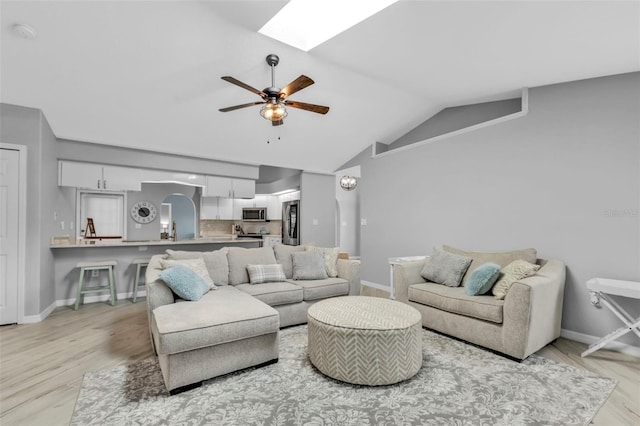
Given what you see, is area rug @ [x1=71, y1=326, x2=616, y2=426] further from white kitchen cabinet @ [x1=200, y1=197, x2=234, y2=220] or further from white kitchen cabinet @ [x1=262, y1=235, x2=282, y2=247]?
white kitchen cabinet @ [x1=262, y1=235, x2=282, y2=247]

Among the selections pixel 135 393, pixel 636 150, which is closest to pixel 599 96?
pixel 636 150

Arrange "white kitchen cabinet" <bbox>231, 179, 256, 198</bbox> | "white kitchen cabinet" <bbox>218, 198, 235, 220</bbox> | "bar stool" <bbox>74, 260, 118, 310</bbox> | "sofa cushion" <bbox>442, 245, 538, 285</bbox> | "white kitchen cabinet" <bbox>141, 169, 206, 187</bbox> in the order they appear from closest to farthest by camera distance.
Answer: "sofa cushion" <bbox>442, 245, 538, 285</bbox> < "bar stool" <bbox>74, 260, 118, 310</bbox> < "white kitchen cabinet" <bbox>141, 169, 206, 187</bbox> < "white kitchen cabinet" <bbox>231, 179, 256, 198</bbox> < "white kitchen cabinet" <bbox>218, 198, 235, 220</bbox>

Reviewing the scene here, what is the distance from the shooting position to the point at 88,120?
3.89 meters

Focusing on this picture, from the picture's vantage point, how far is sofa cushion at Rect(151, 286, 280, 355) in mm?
1983

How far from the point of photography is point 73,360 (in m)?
2.57

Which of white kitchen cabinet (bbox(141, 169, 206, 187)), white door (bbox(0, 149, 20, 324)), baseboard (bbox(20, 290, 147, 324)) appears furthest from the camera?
white kitchen cabinet (bbox(141, 169, 206, 187))

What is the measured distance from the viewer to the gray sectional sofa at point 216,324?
6.64 feet

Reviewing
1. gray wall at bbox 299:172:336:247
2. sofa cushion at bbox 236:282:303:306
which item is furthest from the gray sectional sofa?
gray wall at bbox 299:172:336:247

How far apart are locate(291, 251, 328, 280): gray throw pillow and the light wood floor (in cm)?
176

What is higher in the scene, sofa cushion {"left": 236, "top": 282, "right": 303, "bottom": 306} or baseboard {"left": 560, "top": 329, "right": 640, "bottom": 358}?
sofa cushion {"left": 236, "top": 282, "right": 303, "bottom": 306}

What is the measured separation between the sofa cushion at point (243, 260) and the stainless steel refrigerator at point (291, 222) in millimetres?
2845

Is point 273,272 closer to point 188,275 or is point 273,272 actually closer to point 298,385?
point 188,275

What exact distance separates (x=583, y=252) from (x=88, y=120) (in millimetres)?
6015

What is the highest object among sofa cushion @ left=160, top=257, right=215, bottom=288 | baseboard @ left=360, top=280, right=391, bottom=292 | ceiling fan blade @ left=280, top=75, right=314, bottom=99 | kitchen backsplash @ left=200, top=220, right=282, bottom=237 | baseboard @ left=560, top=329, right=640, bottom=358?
ceiling fan blade @ left=280, top=75, right=314, bottom=99
